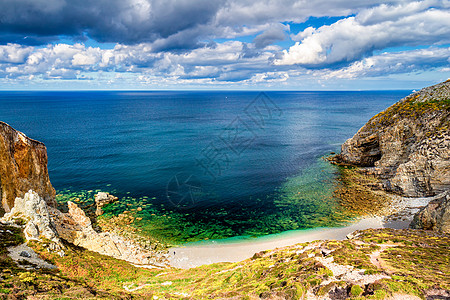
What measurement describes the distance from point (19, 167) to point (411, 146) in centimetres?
6261

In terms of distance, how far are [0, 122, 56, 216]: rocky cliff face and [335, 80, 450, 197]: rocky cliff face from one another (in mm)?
56187

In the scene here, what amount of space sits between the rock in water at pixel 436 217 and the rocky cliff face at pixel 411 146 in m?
15.7

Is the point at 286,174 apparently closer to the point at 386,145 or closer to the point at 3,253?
the point at 386,145

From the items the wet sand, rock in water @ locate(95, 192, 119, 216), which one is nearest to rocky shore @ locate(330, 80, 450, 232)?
the wet sand

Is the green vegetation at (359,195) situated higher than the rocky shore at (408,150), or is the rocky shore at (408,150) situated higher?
the rocky shore at (408,150)

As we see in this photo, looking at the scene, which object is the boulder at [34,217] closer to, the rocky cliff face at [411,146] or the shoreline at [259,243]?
the shoreline at [259,243]

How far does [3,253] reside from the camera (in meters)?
19.7

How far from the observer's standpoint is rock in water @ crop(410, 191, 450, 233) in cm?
2708

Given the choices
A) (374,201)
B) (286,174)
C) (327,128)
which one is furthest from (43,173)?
(327,128)

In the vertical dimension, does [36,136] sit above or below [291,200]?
above

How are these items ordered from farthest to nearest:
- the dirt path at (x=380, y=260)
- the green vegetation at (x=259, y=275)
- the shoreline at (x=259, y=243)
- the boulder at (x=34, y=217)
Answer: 1. the shoreline at (x=259, y=243)
2. the boulder at (x=34, y=217)
3. the dirt path at (x=380, y=260)
4. the green vegetation at (x=259, y=275)

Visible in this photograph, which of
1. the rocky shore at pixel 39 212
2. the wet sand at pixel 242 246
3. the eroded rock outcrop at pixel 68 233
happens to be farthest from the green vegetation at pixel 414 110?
the rocky shore at pixel 39 212

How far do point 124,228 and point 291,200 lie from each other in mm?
28097

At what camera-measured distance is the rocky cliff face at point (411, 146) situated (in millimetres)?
42188
